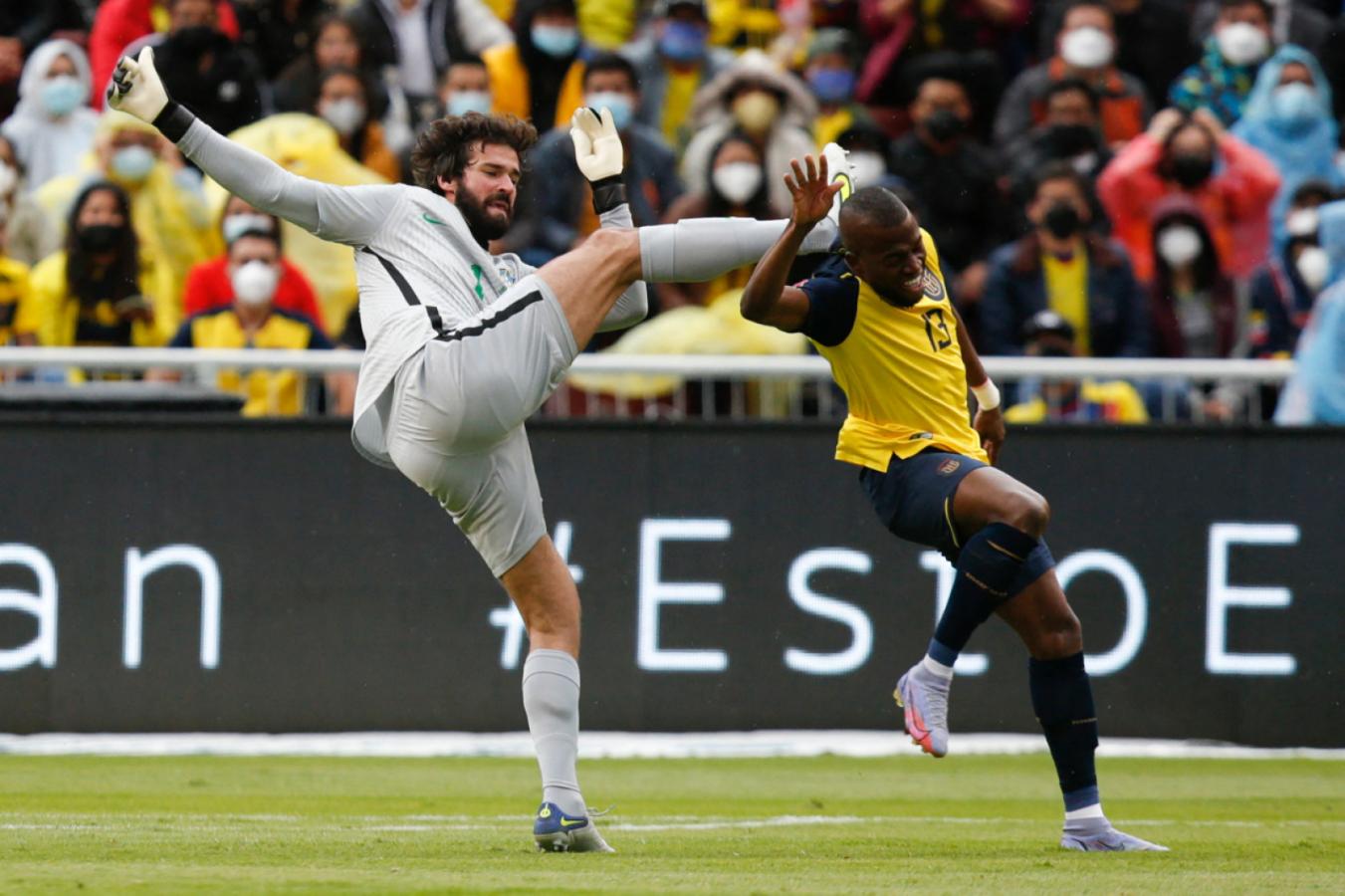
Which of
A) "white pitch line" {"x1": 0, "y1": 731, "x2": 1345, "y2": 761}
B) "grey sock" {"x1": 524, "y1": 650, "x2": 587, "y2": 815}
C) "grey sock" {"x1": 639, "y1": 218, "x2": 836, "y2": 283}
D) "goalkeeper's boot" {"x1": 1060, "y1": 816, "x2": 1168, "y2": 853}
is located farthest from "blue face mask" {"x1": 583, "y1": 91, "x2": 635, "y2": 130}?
"goalkeeper's boot" {"x1": 1060, "y1": 816, "x2": 1168, "y2": 853}

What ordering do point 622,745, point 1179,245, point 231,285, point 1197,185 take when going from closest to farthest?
point 622,745 < point 231,285 < point 1179,245 < point 1197,185

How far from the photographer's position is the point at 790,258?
6.93 metres

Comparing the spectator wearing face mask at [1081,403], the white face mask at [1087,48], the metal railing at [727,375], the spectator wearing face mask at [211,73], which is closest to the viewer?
the metal railing at [727,375]

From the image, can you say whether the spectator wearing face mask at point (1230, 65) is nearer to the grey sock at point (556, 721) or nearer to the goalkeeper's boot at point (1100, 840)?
the goalkeeper's boot at point (1100, 840)

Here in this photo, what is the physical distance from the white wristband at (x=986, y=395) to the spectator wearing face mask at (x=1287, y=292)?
499 centimetres

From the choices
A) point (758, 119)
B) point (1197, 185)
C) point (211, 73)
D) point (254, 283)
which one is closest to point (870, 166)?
point (758, 119)

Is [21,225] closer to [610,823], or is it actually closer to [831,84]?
[831,84]

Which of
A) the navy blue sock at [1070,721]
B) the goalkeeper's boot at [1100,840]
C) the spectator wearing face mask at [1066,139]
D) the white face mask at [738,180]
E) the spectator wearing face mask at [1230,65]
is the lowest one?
the goalkeeper's boot at [1100,840]

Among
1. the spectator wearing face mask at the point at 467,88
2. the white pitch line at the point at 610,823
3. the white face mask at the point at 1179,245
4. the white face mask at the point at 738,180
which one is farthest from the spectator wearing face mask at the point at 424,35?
the white pitch line at the point at 610,823

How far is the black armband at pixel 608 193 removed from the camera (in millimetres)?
6953

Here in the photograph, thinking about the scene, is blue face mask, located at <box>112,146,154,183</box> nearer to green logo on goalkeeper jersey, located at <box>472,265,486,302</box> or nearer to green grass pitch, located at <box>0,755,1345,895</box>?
green grass pitch, located at <box>0,755,1345,895</box>

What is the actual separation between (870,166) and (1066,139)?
1.27 metres

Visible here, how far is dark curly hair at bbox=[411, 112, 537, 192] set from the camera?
7.18 m

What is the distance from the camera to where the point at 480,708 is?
1116 centimetres
